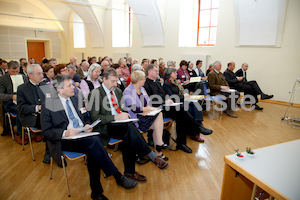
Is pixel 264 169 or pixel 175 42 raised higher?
pixel 175 42

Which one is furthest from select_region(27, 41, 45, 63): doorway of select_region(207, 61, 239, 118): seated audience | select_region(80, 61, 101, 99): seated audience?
select_region(207, 61, 239, 118): seated audience

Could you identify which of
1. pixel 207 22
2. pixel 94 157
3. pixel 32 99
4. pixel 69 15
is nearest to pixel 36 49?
pixel 69 15

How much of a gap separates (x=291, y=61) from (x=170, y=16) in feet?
18.7

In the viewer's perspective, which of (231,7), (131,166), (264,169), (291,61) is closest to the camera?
(264,169)

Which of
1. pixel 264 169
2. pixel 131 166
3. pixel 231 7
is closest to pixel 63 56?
pixel 231 7

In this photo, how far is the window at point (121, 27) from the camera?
12.4 metres

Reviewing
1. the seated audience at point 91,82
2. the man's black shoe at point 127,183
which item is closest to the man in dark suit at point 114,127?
the man's black shoe at point 127,183

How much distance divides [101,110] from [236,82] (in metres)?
4.98

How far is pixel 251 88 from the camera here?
620cm

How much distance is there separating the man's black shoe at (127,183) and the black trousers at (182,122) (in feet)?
4.15

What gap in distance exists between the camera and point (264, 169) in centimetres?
140

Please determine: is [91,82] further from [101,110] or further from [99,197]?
[99,197]

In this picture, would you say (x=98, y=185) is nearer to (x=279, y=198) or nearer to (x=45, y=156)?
(x=45, y=156)

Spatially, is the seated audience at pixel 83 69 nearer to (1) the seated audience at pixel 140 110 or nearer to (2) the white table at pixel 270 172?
(1) the seated audience at pixel 140 110
